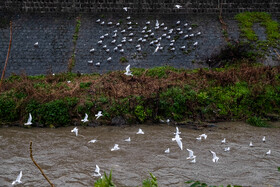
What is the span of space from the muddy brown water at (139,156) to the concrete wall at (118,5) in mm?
6880

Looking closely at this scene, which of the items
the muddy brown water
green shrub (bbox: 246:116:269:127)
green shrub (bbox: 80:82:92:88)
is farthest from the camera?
green shrub (bbox: 80:82:92:88)

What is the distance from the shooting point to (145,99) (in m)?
9.09

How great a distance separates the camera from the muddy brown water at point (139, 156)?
594 centimetres

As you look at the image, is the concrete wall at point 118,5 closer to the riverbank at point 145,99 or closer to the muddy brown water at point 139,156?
the riverbank at point 145,99

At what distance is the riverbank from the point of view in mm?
8914

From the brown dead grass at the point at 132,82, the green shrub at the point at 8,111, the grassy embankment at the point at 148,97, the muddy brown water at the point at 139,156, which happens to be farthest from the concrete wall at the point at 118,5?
the muddy brown water at the point at 139,156

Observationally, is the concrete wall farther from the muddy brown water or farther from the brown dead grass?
the muddy brown water

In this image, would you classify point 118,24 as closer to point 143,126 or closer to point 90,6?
point 90,6

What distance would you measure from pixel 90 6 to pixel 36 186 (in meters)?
9.89

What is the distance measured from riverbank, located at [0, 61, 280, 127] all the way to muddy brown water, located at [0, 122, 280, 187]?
1.33 ft

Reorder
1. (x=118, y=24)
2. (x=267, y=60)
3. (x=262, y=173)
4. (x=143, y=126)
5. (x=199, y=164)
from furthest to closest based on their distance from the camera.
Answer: (x=118, y=24), (x=267, y=60), (x=143, y=126), (x=199, y=164), (x=262, y=173)

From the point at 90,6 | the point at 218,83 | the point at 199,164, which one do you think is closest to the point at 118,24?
the point at 90,6

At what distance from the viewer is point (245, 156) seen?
6836 millimetres

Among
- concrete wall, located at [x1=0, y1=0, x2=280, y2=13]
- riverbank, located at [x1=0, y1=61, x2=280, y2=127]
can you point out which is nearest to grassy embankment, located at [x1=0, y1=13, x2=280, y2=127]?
riverbank, located at [x1=0, y1=61, x2=280, y2=127]
